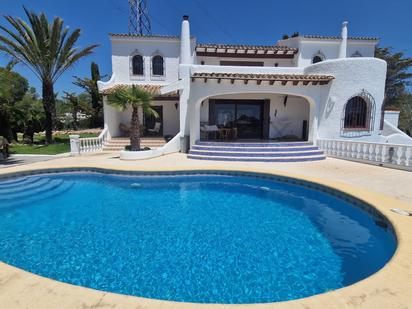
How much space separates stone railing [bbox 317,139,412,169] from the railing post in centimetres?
1541

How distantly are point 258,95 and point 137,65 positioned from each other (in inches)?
433

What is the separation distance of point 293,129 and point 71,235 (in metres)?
16.4

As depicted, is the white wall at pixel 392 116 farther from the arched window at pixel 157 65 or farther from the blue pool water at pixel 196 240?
the arched window at pixel 157 65

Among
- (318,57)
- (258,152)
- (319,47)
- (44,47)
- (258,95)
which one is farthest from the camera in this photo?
(318,57)

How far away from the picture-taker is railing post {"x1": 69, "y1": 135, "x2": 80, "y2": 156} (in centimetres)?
1457

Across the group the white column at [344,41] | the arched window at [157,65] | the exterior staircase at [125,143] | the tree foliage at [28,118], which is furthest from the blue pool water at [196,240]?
the white column at [344,41]

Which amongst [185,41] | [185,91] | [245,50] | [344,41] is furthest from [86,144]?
[344,41]

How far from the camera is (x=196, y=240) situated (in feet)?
17.9

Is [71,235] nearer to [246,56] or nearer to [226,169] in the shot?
[226,169]

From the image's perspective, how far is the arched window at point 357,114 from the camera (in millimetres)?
14477

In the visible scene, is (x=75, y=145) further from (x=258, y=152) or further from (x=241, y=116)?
(x=241, y=116)

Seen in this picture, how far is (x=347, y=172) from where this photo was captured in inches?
401

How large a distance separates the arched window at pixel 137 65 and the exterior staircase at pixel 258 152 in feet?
35.2

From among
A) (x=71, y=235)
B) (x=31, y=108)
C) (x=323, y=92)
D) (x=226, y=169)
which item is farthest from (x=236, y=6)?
(x=71, y=235)
